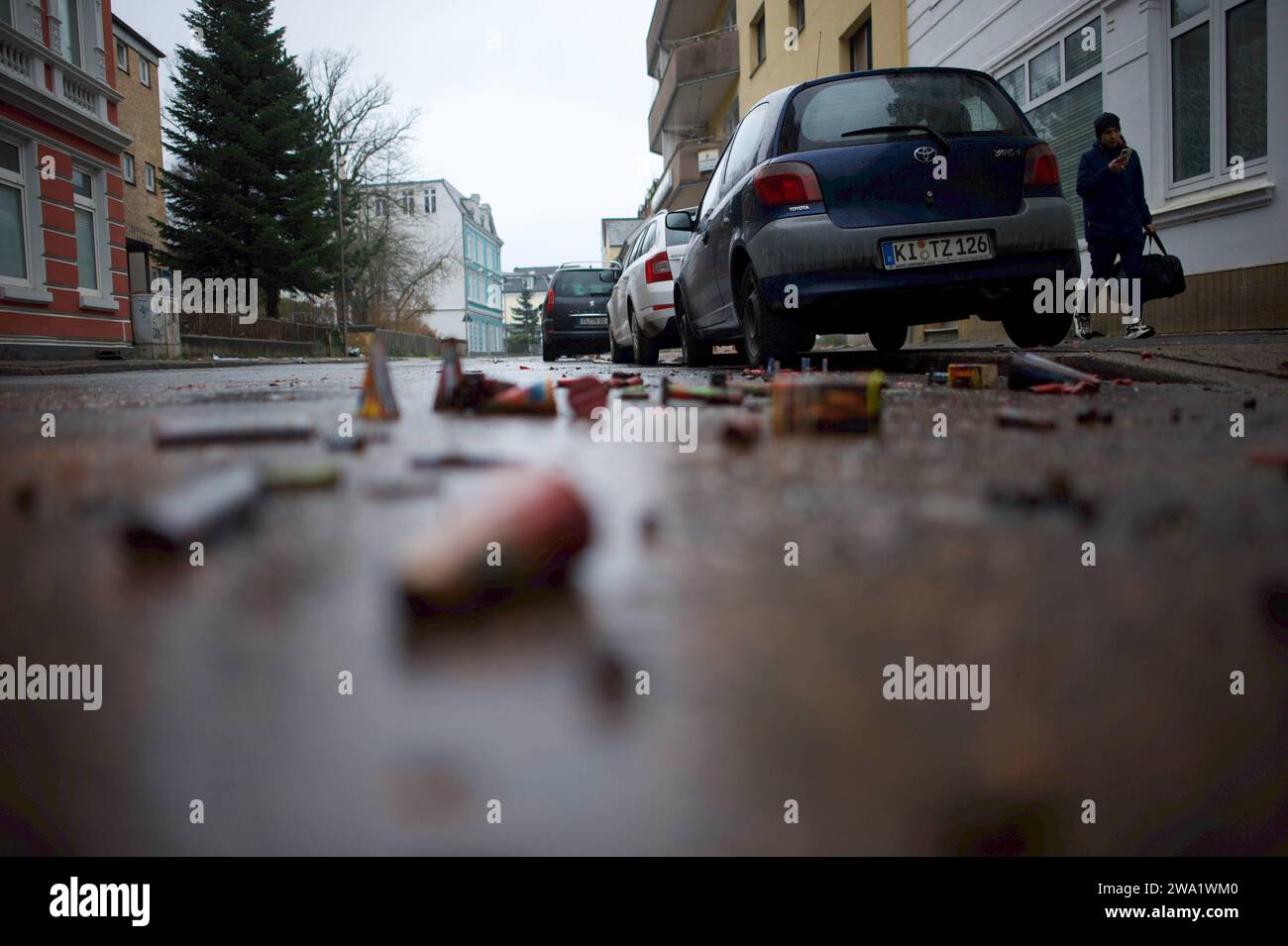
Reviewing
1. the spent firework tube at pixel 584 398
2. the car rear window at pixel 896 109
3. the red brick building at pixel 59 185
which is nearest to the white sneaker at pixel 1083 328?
the car rear window at pixel 896 109

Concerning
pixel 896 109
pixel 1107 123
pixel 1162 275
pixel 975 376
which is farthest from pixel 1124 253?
pixel 975 376

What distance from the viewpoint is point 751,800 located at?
0.67m

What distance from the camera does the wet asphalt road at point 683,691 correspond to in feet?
2.25

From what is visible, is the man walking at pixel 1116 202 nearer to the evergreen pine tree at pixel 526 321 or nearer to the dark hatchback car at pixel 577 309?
the dark hatchback car at pixel 577 309

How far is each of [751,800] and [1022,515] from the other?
82cm

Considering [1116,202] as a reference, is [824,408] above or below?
below

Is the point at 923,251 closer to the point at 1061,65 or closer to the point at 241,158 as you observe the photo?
the point at 1061,65

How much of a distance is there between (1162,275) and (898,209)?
12.2 ft

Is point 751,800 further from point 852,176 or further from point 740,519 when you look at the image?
point 852,176

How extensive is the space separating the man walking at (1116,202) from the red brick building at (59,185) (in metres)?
13.7

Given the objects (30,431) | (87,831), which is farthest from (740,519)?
(30,431)

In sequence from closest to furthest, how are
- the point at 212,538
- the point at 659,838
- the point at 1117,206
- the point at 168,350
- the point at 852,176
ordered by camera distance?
1. the point at 659,838
2. the point at 212,538
3. the point at 852,176
4. the point at 1117,206
5. the point at 168,350

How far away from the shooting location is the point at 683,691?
78 centimetres
